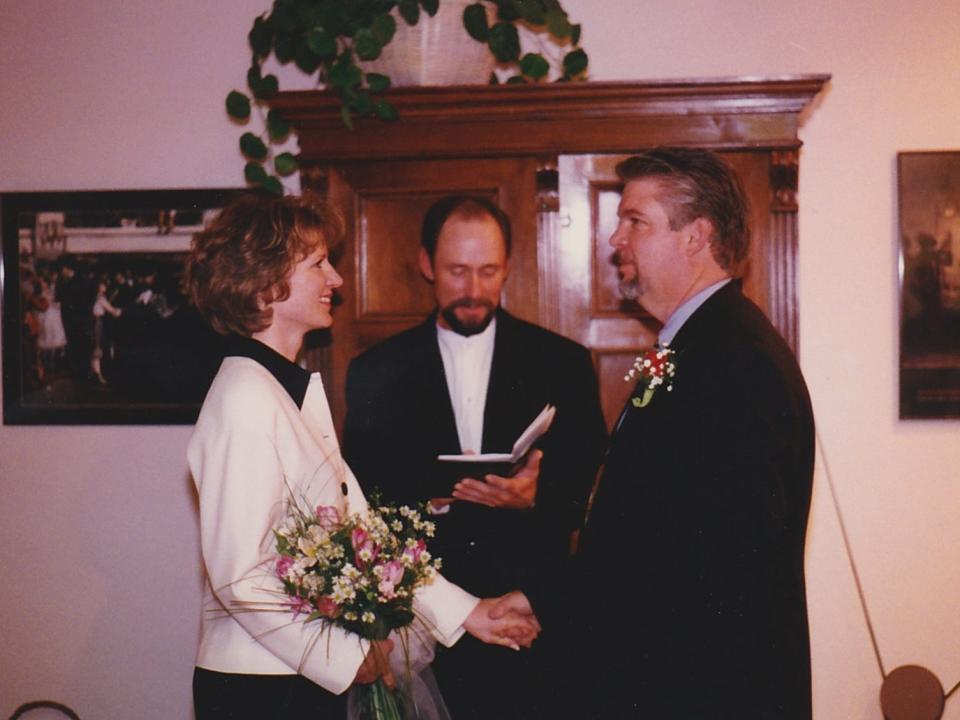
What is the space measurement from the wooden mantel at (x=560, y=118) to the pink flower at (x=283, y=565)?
147cm

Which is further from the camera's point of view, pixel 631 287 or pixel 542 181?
pixel 542 181

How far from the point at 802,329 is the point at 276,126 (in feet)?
6.61

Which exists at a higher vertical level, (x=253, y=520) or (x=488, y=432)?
(x=488, y=432)

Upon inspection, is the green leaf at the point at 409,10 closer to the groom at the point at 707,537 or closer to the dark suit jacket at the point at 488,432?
the dark suit jacket at the point at 488,432

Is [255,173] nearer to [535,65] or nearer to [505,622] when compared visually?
[535,65]

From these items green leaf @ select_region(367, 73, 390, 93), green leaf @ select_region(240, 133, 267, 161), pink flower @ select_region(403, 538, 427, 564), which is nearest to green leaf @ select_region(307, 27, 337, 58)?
green leaf @ select_region(367, 73, 390, 93)

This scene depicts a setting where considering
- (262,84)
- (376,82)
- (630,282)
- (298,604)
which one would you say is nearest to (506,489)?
(630,282)

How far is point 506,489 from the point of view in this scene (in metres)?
2.77

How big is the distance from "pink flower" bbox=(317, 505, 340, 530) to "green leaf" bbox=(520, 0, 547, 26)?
1816 millimetres

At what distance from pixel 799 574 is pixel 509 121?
1.63m

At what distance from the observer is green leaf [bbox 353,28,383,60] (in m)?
2.97

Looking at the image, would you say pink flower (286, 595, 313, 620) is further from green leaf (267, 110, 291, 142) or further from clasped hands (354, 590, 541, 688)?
green leaf (267, 110, 291, 142)

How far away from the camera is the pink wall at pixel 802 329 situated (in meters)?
3.45

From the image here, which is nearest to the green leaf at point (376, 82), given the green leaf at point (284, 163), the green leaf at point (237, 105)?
the green leaf at point (284, 163)
